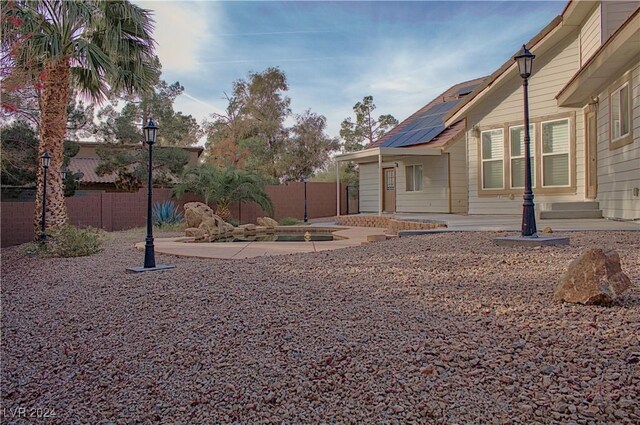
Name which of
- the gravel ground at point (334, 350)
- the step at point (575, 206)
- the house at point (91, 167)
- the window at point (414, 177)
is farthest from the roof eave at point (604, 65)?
the house at point (91, 167)

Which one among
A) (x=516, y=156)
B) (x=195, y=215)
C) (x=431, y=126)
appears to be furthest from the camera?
(x=431, y=126)

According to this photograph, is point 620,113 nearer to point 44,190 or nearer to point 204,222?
point 204,222

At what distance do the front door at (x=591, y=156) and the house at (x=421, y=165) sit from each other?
15.9 feet

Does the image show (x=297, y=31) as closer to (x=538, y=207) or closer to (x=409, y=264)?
(x=538, y=207)

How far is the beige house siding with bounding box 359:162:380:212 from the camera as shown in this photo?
1897 cm

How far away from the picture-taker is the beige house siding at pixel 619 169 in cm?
776

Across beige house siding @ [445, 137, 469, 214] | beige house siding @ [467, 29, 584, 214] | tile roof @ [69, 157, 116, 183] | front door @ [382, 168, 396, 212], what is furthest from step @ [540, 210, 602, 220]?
tile roof @ [69, 157, 116, 183]

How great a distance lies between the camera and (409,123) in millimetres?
19047

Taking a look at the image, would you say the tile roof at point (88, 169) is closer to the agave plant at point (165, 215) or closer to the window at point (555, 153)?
the agave plant at point (165, 215)

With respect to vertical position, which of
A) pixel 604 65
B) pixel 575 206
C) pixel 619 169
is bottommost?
pixel 575 206

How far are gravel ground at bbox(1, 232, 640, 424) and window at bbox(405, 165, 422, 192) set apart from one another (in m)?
11.4

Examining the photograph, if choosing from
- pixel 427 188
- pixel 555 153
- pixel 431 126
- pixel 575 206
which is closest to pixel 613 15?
pixel 555 153

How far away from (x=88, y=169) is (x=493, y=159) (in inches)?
953

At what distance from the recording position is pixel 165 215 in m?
15.9
